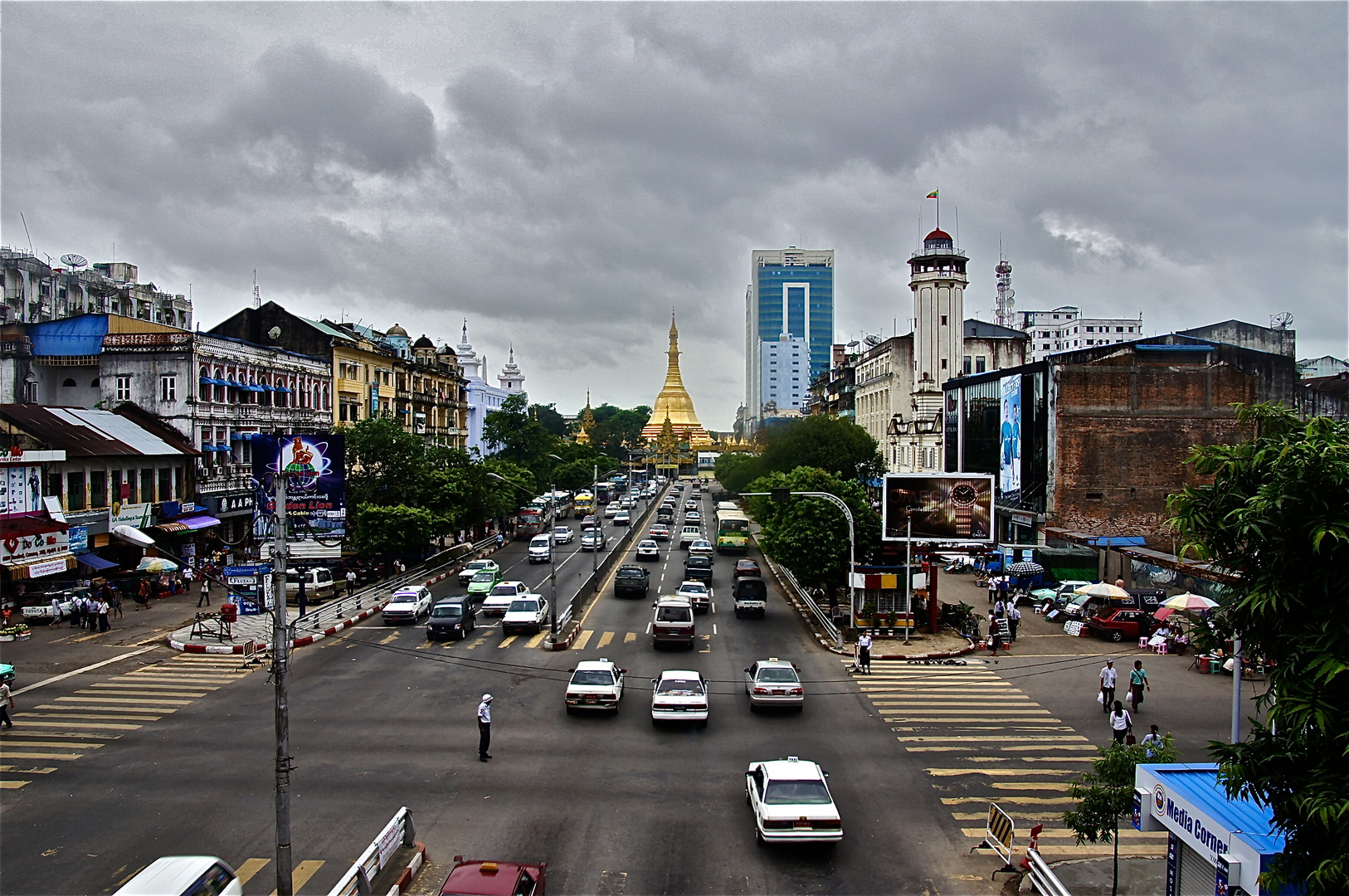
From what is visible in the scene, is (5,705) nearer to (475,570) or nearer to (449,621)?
(449,621)

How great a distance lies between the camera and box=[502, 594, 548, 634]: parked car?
33219 mm

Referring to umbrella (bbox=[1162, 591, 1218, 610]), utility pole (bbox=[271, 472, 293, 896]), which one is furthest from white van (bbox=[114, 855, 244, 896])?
umbrella (bbox=[1162, 591, 1218, 610])

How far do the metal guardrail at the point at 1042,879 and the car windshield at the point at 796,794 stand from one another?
3057 millimetres

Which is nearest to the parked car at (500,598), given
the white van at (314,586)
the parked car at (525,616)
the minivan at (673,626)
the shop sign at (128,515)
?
the parked car at (525,616)

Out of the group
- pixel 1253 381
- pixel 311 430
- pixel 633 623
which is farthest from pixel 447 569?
pixel 1253 381

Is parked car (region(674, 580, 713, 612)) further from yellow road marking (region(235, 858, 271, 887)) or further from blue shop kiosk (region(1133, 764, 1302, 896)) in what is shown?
blue shop kiosk (region(1133, 764, 1302, 896))

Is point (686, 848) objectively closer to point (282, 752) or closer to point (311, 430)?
point (282, 752)

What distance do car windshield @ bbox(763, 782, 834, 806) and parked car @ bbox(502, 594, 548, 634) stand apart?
19.3 m

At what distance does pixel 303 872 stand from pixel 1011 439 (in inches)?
1966

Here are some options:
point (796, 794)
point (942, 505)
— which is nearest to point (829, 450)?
point (942, 505)

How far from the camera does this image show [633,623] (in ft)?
119

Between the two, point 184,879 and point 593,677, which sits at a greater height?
point 184,879

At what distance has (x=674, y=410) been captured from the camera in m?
173

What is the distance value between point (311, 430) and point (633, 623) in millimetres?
32616
